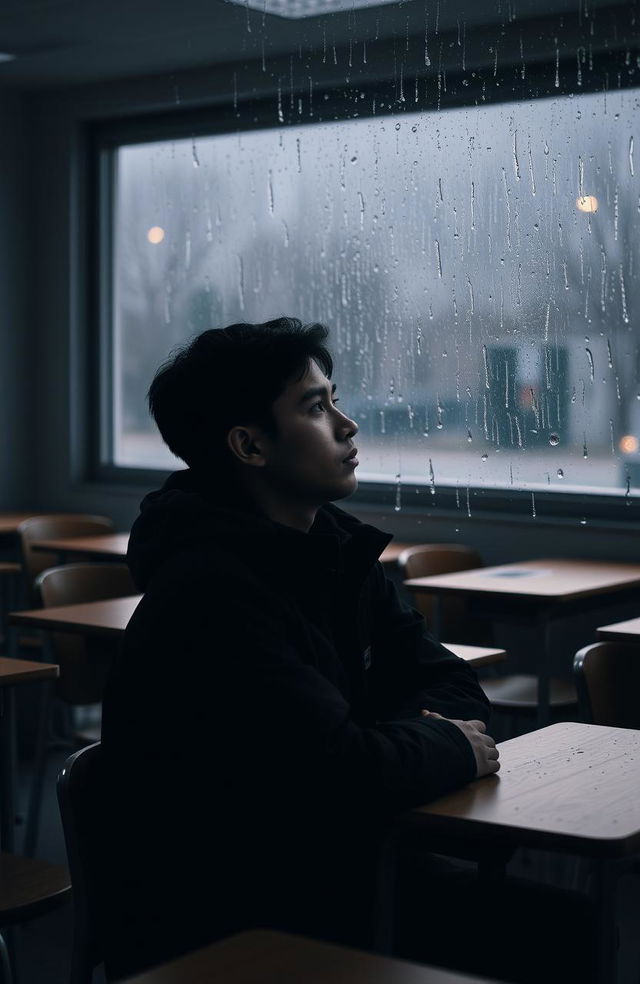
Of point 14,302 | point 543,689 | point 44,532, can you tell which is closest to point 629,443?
point 543,689

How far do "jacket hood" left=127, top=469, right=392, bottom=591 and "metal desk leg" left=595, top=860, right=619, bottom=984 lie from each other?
46 centimetres

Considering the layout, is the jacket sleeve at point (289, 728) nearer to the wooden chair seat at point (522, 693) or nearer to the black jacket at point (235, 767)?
the black jacket at point (235, 767)

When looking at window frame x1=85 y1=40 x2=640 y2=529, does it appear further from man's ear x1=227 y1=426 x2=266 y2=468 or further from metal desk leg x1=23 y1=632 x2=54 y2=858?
man's ear x1=227 y1=426 x2=266 y2=468

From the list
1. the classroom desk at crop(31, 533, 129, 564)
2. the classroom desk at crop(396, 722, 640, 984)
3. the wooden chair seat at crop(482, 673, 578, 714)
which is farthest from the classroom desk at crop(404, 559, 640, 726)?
the classroom desk at crop(396, 722, 640, 984)

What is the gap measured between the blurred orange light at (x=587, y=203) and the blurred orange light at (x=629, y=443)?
71cm

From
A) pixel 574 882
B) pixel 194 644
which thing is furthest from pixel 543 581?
pixel 194 644

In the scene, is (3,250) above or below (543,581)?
above

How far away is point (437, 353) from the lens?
295cm

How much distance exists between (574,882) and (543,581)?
0.88 m

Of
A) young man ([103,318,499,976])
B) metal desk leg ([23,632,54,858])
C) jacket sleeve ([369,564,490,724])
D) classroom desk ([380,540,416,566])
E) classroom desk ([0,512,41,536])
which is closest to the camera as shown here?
young man ([103,318,499,976])

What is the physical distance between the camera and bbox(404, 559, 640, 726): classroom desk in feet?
10.9

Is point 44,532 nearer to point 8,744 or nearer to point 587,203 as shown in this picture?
point 8,744

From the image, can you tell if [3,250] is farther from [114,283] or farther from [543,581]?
[543,581]

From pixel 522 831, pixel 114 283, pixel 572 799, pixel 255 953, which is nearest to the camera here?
pixel 255 953
